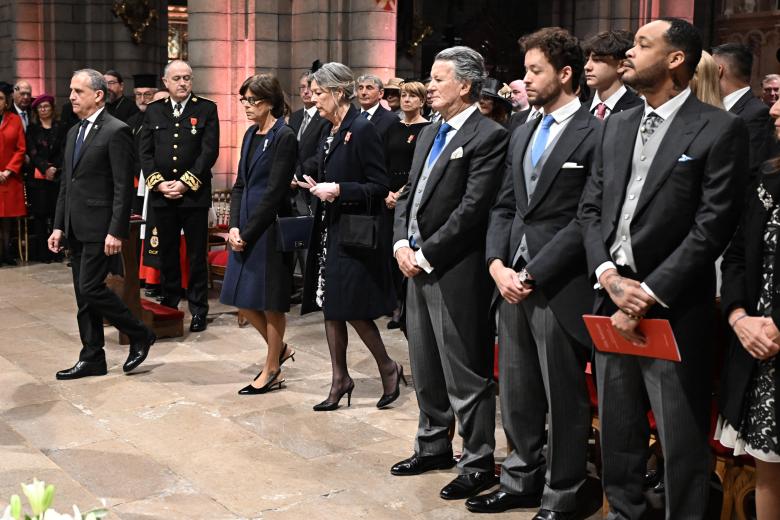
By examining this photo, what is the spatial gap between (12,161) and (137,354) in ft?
15.5

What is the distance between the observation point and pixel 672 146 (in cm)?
345

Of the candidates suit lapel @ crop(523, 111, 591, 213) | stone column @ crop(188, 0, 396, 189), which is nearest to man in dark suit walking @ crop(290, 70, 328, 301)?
stone column @ crop(188, 0, 396, 189)

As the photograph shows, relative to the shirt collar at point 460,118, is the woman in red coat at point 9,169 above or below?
below

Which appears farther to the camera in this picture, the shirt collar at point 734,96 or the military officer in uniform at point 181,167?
the military officer in uniform at point 181,167

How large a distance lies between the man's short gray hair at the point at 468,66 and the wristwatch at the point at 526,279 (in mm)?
905

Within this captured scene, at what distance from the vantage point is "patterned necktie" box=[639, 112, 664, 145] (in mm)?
3562

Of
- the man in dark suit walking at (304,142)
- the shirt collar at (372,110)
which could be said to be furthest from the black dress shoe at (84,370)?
the shirt collar at (372,110)

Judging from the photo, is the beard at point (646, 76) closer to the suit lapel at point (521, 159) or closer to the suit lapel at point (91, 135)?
the suit lapel at point (521, 159)

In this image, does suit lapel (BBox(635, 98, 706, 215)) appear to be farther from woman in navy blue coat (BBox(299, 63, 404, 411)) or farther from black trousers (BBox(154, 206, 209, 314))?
black trousers (BBox(154, 206, 209, 314))

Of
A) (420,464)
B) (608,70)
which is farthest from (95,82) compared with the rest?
(420,464)

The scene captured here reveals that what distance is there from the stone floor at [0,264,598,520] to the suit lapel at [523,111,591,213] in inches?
50.4

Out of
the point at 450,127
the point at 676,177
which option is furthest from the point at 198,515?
the point at 676,177

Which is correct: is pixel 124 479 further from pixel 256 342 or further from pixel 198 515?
pixel 256 342

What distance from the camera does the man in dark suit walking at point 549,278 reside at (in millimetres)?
3883
